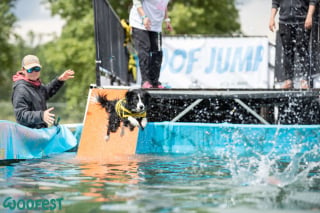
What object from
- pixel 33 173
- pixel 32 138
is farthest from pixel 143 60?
pixel 33 173

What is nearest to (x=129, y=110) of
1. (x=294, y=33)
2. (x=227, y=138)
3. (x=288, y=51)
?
(x=227, y=138)

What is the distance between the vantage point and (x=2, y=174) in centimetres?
530

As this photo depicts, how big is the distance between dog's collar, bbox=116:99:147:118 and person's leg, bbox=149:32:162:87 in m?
1.35

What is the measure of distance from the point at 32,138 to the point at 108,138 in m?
1.00

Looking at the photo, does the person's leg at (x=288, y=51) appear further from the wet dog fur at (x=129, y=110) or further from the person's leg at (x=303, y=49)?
the wet dog fur at (x=129, y=110)

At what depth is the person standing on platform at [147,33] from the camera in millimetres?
8086

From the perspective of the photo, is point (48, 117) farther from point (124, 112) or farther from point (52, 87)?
point (52, 87)

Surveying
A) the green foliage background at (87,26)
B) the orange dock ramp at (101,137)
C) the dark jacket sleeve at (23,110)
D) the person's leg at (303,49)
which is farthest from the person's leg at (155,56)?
the green foliage background at (87,26)

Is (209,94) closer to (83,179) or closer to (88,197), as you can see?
(83,179)

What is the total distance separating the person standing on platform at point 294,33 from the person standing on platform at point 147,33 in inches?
69.0

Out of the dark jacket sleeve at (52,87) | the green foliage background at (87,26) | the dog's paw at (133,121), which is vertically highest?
the green foliage background at (87,26)

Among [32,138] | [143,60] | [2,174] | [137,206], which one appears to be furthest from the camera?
[143,60]

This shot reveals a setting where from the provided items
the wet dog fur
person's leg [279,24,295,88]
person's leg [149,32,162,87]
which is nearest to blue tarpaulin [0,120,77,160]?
the wet dog fur

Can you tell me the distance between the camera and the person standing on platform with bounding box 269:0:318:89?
7.96 m
